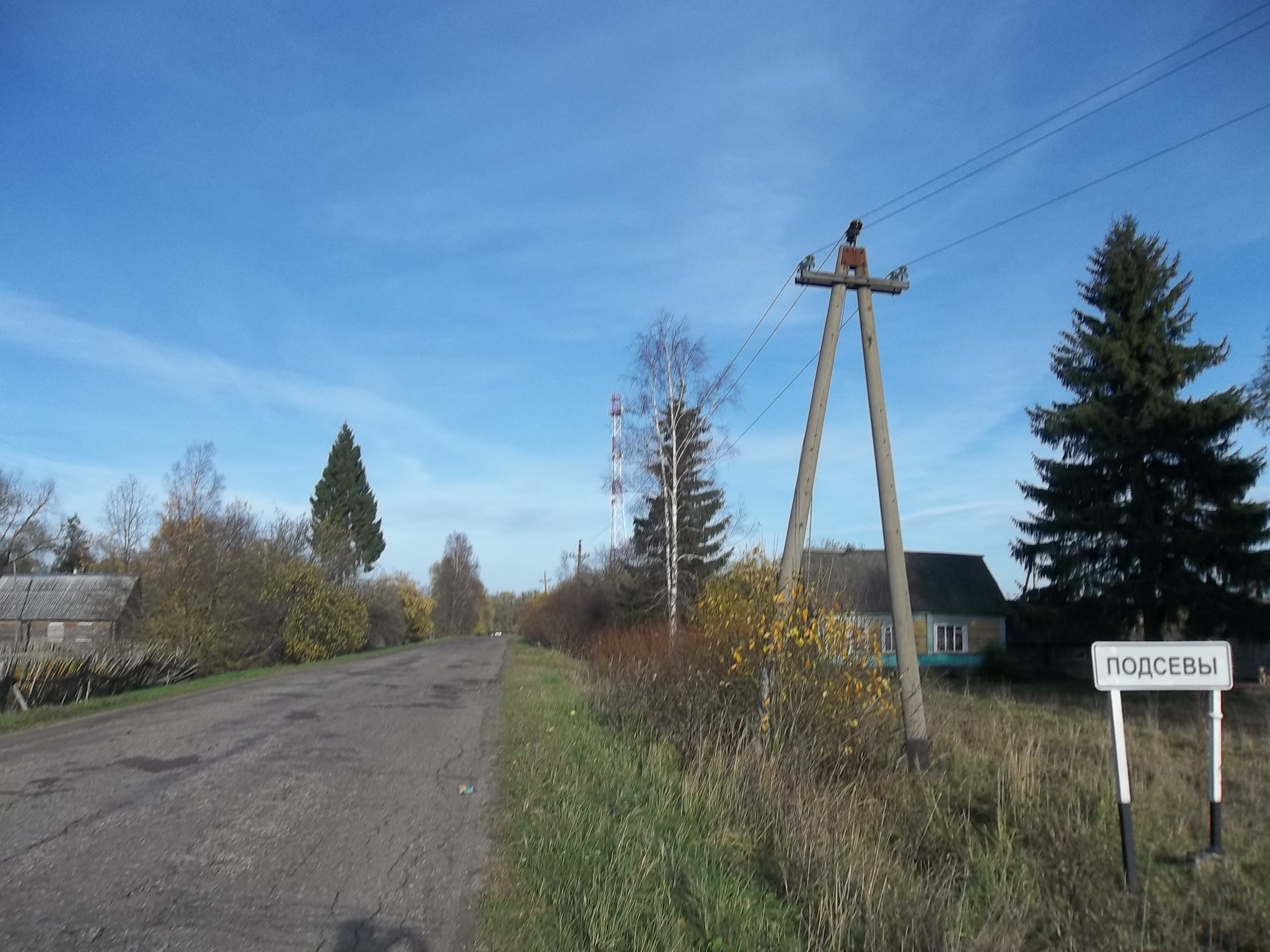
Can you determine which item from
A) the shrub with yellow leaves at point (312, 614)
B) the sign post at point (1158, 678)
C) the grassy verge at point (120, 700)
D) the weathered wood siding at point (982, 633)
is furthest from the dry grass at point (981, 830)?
the shrub with yellow leaves at point (312, 614)

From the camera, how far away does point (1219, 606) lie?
23000 millimetres

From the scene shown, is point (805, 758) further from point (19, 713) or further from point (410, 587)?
point (410, 587)

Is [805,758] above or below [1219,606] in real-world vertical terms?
below

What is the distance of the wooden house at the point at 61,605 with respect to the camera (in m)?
39.8

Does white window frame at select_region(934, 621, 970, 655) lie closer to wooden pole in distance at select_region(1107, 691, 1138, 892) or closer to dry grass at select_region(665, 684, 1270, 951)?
dry grass at select_region(665, 684, 1270, 951)

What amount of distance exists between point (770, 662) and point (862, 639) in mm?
1089

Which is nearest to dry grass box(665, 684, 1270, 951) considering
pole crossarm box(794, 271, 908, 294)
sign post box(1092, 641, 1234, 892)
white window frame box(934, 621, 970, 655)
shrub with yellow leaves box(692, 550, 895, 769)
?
sign post box(1092, 641, 1234, 892)

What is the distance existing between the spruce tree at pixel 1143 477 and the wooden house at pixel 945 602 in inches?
484

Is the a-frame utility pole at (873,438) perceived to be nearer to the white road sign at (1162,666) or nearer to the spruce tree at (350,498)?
the white road sign at (1162,666)

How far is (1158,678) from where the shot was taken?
614 cm

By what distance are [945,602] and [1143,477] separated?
56.4ft

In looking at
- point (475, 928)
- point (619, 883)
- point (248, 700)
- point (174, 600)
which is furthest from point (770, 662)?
point (174, 600)

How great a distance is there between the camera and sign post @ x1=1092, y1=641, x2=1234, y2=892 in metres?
6.06

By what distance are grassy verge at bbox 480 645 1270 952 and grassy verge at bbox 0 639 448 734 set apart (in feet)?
27.5
